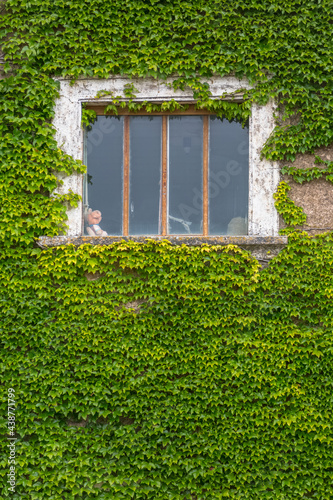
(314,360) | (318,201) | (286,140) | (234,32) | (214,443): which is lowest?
(214,443)

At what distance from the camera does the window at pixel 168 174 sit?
4.97 meters

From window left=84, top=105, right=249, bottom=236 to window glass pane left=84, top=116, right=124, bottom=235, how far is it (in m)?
0.01

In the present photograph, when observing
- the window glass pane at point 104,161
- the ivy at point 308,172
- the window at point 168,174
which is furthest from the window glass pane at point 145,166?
the ivy at point 308,172

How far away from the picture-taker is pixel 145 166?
5.03m

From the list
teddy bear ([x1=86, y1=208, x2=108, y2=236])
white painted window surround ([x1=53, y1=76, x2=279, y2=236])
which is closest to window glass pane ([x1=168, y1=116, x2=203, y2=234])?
white painted window surround ([x1=53, y1=76, x2=279, y2=236])

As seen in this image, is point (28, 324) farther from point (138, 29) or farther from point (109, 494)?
point (138, 29)

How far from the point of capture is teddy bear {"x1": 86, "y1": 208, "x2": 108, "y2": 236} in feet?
16.2

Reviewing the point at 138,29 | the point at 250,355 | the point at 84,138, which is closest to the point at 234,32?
the point at 138,29

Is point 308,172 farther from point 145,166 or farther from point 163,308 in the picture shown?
point 163,308

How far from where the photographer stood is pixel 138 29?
4.78 meters

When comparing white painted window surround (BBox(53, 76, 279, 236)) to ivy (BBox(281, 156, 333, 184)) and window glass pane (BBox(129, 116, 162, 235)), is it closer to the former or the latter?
ivy (BBox(281, 156, 333, 184))

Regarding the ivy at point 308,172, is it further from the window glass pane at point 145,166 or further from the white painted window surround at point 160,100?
the window glass pane at point 145,166

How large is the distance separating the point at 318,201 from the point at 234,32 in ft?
6.15

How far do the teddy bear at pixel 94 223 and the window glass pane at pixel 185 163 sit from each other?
740mm
